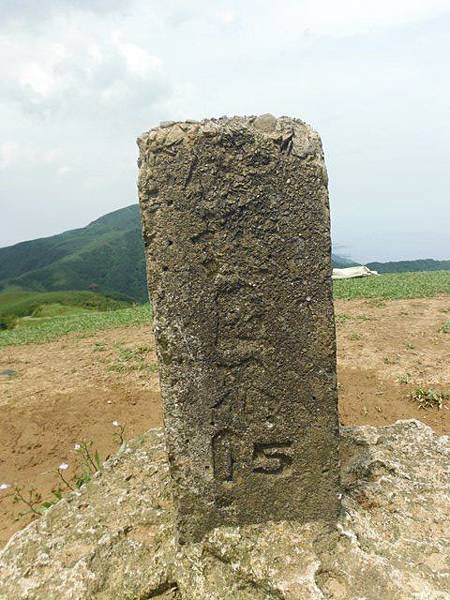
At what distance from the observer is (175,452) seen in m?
2.71

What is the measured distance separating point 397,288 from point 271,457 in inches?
539

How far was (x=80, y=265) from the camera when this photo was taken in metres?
79.9

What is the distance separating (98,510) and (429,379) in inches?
242

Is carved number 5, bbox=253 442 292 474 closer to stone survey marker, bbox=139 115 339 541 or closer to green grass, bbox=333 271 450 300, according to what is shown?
stone survey marker, bbox=139 115 339 541

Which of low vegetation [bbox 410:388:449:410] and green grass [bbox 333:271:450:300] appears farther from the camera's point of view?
green grass [bbox 333:271:450:300]

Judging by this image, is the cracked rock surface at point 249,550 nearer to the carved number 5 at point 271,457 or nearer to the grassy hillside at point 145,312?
the carved number 5 at point 271,457

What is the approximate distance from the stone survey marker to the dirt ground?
334 centimetres

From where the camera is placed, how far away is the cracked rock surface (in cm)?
250

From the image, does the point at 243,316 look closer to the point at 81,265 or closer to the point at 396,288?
the point at 396,288

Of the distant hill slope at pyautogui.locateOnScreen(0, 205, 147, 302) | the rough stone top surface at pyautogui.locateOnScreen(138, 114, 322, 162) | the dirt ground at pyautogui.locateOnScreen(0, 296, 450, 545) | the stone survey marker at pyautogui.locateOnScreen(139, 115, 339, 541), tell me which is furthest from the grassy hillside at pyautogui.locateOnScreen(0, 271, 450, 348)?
the distant hill slope at pyautogui.locateOnScreen(0, 205, 147, 302)

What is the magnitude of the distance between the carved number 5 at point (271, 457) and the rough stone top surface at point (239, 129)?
1.70m

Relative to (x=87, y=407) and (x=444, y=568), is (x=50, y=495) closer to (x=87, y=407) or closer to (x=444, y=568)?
(x=87, y=407)

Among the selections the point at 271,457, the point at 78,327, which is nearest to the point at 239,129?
the point at 271,457

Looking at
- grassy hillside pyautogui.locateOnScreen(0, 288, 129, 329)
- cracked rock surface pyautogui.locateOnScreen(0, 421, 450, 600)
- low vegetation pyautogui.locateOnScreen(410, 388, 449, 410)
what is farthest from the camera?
grassy hillside pyautogui.locateOnScreen(0, 288, 129, 329)
